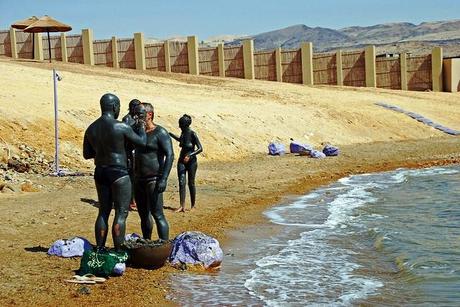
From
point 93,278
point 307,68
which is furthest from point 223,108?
point 93,278

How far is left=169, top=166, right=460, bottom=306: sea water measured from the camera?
865 cm

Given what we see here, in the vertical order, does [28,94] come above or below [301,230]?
above

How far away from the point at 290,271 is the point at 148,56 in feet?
99.4

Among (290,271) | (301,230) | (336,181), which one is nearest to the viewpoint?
(290,271)

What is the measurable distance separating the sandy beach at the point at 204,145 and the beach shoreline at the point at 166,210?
0.07 feet

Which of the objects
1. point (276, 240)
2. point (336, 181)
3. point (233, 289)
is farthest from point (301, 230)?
point (336, 181)

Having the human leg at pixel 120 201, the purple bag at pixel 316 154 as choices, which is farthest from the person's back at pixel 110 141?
the purple bag at pixel 316 154

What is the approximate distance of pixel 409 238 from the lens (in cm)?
1253

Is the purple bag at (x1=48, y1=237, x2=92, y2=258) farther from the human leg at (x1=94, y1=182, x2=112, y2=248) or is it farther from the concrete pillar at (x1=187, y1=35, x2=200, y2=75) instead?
the concrete pillar at (x1=187, y1=35, x2=200, y2=75)

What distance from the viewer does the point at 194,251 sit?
369 inches

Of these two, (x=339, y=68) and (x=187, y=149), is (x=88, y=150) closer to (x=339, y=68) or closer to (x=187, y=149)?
(x=187, y=149)

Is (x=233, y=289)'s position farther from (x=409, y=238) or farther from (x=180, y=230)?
(x=409, y=238)

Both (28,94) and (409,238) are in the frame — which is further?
(28,94)

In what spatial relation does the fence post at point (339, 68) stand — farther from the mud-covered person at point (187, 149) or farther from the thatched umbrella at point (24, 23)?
the mud-covered person at point (187, 149)
